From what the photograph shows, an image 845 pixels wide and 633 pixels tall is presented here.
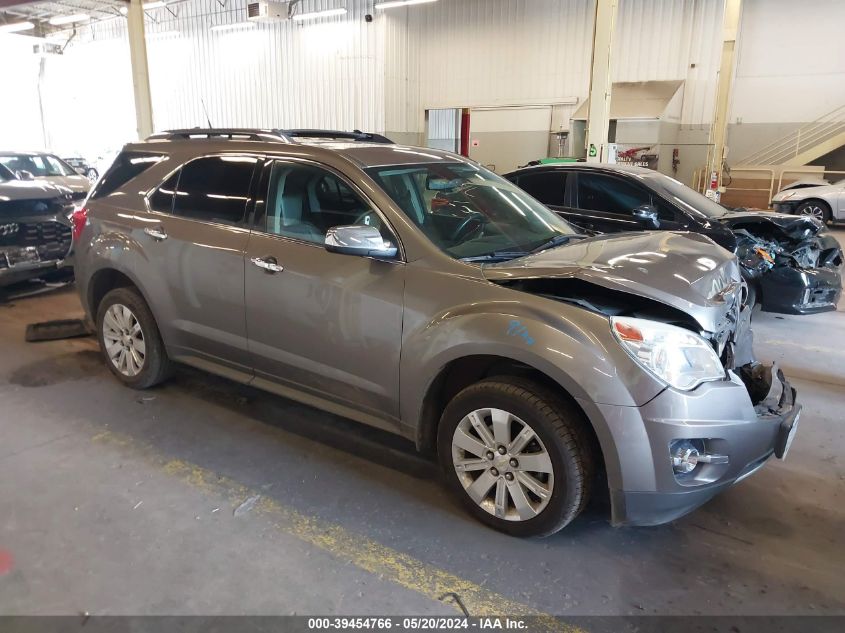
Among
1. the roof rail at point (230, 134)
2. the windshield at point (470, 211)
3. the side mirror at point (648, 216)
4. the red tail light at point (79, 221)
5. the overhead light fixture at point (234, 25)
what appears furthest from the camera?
the overhead light fixture at point (234, 25)

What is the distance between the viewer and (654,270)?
8.89ft

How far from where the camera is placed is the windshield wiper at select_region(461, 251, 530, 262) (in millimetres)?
2925

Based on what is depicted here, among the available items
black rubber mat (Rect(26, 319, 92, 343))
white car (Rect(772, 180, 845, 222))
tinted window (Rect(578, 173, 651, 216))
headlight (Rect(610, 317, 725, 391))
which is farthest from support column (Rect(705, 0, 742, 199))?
black rubber mat (Rect(26, 319, 92, 343))

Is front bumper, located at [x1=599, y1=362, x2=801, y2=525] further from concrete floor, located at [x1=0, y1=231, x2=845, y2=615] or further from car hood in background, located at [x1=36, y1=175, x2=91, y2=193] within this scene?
car hood in background, located at [x1=36, y1=175, x2=91, y2=193]

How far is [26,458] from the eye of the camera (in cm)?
344

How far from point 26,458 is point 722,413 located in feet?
11.6

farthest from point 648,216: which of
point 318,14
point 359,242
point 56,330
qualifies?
point 318,14

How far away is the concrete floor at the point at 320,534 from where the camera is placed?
94.5 inches

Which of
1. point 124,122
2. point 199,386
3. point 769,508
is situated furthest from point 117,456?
point 124,122

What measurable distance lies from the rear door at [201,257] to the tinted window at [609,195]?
158 inches

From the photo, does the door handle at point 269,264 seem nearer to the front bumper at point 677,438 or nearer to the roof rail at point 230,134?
the roof rail at point 230,134

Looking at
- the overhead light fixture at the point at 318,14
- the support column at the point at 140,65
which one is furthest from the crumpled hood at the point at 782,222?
the overhead light fixture at the point at 318,14

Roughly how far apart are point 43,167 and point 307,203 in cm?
820

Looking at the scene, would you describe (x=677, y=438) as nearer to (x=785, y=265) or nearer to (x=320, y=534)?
(x=320, y=534)
